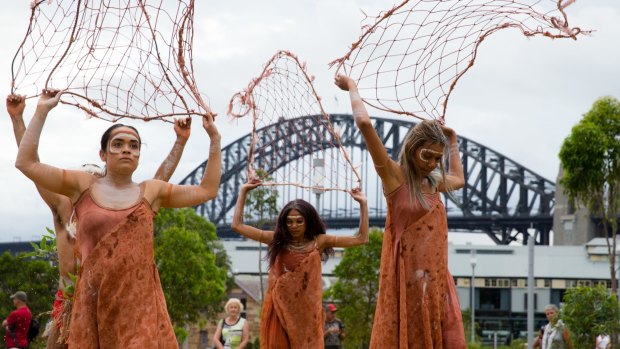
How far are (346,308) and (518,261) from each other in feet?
95.5

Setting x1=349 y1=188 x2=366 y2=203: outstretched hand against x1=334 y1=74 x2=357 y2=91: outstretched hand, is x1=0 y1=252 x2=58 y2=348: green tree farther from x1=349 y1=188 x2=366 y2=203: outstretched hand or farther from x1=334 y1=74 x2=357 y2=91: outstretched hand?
x1=334 y1=74 x2=357 y2=91: outstretched hand

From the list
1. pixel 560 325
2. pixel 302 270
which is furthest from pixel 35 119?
pixel 560 325

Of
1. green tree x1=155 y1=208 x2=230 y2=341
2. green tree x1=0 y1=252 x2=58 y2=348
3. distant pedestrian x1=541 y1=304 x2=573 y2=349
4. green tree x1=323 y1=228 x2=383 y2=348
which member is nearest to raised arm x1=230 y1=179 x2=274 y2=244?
distant pedestrian x1=541 y1=304 x2=573 y2=349

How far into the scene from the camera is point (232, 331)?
11.7 m

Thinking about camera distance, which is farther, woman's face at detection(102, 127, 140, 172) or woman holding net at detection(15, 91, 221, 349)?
woman's face at detection(102, 127, 140, 172)

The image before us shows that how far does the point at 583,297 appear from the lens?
61.0ft

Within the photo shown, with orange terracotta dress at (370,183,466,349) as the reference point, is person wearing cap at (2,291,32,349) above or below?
below

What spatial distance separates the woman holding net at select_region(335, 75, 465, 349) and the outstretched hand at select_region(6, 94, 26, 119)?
5.43 ft

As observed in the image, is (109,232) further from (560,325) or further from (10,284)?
(10,284)

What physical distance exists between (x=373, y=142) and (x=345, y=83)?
490 millimetres

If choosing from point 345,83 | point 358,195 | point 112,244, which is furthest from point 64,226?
point 358,195

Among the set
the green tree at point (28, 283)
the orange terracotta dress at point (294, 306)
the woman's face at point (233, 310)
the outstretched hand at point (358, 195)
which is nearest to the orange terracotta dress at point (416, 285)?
the outstretched hand at point (358, 195)

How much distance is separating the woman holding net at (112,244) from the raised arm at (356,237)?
10.7 ft

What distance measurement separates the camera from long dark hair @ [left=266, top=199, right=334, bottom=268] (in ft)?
30.2
